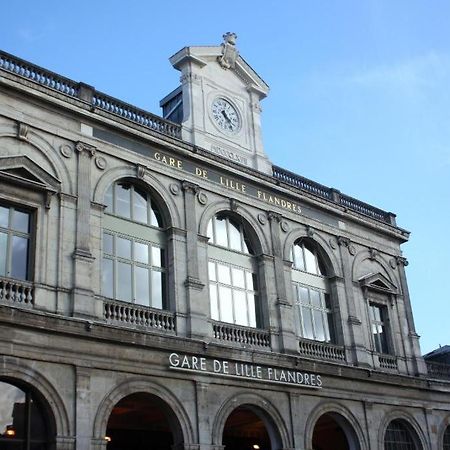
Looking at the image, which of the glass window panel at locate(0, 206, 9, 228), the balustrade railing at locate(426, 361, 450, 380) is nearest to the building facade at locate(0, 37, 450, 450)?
the glass window panel at locate(0, 206, 9, 228)

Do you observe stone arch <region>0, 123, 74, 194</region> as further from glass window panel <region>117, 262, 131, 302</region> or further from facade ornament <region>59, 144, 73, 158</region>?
glass window panel <region>117, 262, 131, 302</region>

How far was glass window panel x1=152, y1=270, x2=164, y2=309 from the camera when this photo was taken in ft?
76.0

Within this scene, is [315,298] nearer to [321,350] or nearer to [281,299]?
[321,350]

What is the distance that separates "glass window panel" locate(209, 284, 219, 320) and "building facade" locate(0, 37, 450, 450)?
50 millimetres

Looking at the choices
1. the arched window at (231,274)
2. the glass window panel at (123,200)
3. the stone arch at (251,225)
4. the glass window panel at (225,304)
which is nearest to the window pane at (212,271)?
the arched window at (231,274)

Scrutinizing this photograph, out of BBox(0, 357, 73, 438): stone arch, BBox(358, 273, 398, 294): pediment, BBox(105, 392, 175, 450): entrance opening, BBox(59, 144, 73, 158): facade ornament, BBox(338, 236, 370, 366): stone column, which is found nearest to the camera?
BBox(0, 357, 73, 438): stone arch

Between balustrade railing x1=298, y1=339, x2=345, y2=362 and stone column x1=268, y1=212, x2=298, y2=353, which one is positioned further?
balustrade railing x1=298, y1=339, x2=345, y2=362

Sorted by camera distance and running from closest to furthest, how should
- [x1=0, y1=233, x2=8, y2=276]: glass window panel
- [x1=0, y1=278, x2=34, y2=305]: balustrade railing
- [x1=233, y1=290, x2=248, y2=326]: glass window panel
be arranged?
1. [x1=0, y1=278, x2=34, y2=305]: balustrade railing
2. [x1=0, y1=233, x2=8, y2=276]: glass window panel
3. [x1=233, y1=290, x2=248, y2=326]: glass window panel

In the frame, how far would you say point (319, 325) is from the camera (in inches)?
1114

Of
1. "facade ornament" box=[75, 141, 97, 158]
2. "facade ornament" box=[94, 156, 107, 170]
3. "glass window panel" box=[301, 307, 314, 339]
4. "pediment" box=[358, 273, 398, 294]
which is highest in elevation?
"facade ornament" box=[75, 141, 97, 158]

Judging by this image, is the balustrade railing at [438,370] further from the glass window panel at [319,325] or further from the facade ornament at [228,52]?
the facade ornament at [228,52]

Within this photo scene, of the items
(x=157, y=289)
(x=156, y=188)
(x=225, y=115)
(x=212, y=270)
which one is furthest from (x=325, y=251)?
(x=157, y=289)

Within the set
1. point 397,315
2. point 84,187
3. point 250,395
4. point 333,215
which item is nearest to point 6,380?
point 84,187

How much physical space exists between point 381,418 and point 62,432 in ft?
44.9
